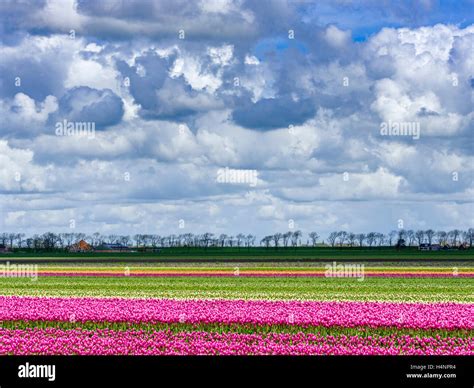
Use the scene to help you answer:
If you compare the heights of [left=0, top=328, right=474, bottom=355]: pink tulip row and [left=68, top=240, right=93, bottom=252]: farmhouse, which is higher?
[left=68, top=240, right=93, bottom=252]: farmhouse

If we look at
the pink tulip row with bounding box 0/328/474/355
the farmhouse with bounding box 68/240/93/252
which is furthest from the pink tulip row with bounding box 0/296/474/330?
the farmhouse with bounding box 68/240/93/252

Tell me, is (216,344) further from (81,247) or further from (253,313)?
(81,247)

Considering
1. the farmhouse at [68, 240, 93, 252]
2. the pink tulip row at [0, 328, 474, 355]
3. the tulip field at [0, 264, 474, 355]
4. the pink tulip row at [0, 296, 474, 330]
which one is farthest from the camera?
the farmhouse at [68, 240, 93, 252]

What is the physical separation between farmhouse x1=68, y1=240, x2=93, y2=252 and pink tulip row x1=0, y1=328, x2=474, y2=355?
15719 centimetres

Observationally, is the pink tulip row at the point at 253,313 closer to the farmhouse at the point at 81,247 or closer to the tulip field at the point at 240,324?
the tulip field at the point at 240,324

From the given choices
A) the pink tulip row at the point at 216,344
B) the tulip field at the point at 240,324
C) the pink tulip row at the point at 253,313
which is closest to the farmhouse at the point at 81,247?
the tulip field at the point at 240,324

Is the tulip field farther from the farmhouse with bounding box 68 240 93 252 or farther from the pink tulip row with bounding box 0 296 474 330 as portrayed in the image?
the farmhouse with bounding box 68 240 93 252

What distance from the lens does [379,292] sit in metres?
37.3

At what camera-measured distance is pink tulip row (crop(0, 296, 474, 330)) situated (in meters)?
23.3

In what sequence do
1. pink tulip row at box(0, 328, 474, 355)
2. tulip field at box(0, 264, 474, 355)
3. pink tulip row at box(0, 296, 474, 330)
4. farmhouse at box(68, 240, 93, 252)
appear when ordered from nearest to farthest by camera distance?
pink tulip row at box(0, 328, 474, 355) < tulip field at box(0, 264, 474, 355) < pink tulip row at box(0, 296, 474, 330) < farmhouse at box(68, 240, 93, 252)

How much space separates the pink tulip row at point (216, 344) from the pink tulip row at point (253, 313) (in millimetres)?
Answer: 2147
